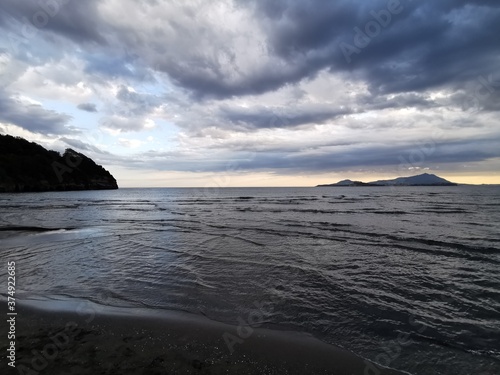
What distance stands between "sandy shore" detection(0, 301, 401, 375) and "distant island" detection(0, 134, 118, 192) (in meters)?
117

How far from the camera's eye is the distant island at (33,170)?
106 m

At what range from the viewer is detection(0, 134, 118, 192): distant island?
106m

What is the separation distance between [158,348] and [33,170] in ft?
489

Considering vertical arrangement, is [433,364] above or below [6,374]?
below

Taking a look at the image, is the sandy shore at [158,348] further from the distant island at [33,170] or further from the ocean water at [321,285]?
the distant island at [33,170]

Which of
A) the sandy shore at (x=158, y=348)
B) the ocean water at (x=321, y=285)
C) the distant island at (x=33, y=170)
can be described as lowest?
the ocean water at (x=321, y=285)

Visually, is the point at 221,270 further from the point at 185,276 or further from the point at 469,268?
the point at 469,268

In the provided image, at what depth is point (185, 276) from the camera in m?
9.69

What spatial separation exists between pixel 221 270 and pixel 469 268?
10241 mm

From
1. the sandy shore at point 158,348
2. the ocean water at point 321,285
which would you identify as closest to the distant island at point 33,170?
the ocean water at point 321,285

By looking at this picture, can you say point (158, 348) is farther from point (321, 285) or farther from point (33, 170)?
point (33, 170)

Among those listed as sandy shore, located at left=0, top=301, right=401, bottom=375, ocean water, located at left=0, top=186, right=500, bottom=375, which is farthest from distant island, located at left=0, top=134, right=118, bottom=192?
sandy shore, located at left=0, top=301, right=401, bottom=375

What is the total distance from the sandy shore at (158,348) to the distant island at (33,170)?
383 feet

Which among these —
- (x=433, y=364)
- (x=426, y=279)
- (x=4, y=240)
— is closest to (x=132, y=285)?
(x=433, y=364)
